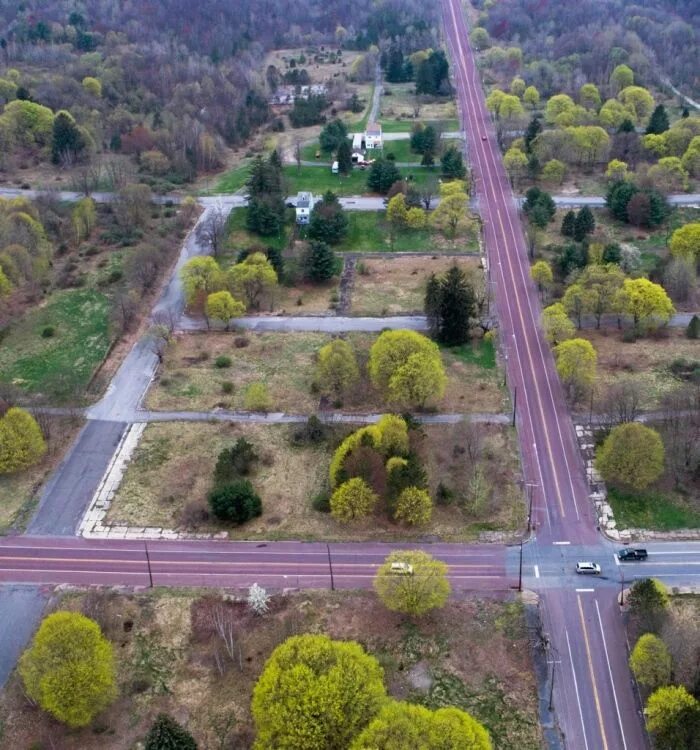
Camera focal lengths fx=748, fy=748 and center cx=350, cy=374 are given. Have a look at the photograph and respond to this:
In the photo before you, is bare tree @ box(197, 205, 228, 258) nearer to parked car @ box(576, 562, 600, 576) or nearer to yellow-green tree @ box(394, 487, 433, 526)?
yellow-green tree @ box(394, 487, 433, 526)

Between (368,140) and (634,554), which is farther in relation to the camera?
(368,140)

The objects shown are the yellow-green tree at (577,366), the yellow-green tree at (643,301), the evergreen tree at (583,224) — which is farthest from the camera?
the evergreen tree at (583,224)

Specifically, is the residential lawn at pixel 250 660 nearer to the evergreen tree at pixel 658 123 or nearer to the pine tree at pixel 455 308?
the pine tree at pixel 455 308

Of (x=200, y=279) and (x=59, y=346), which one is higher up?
(x=200, y=279)

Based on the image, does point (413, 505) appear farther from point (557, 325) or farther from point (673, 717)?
point (557, 325)

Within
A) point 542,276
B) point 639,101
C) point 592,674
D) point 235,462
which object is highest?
point 639,101

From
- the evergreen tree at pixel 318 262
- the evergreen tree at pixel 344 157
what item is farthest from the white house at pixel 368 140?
the evergreen tree at pixel 318 262

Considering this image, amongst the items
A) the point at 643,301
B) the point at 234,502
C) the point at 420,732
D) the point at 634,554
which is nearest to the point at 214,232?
the point at 234,502
